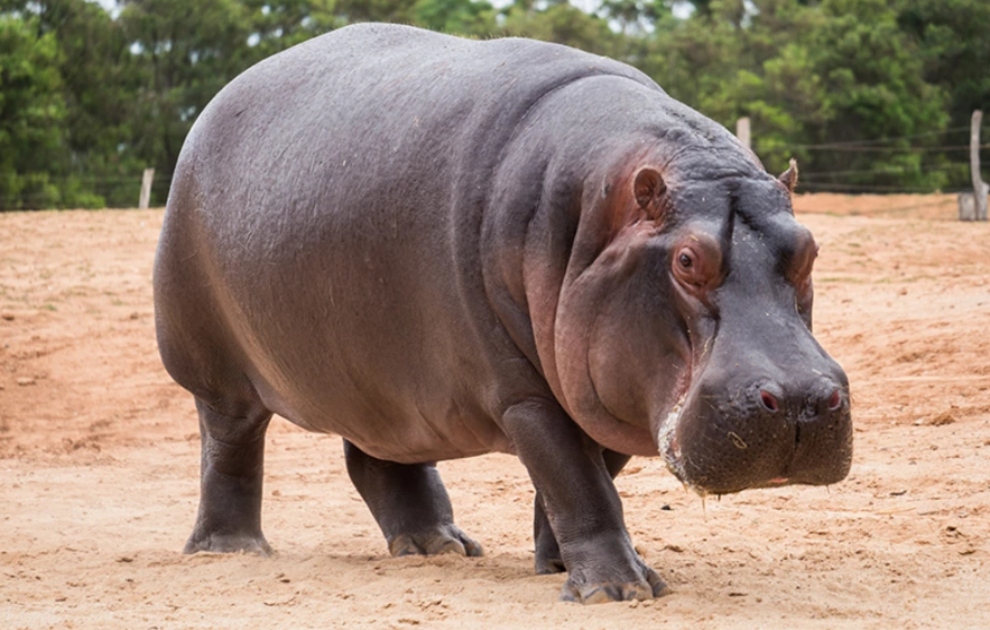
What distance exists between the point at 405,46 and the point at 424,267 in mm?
1127

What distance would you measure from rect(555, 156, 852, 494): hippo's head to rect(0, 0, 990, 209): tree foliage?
2351cm

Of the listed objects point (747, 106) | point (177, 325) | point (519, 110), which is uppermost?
point (519, 110)

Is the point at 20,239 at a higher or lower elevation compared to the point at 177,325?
lower

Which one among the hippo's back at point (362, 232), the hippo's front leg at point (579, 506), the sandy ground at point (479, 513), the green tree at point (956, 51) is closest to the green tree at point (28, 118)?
the sandy ground at point (479, 513)

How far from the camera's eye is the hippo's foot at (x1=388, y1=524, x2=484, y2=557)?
17.7 ft

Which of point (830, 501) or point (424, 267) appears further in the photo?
point (830, 501)

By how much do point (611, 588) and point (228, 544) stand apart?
221cm

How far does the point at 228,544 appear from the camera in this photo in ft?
18.9

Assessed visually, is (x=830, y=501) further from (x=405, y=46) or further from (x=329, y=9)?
(x=329, y=9)

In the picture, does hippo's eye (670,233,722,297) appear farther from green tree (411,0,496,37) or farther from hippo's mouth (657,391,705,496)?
green tree (411,0,496,37)

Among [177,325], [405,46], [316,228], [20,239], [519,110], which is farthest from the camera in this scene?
[20,239]

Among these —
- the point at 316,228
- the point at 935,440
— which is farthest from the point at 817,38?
the point at 316,228

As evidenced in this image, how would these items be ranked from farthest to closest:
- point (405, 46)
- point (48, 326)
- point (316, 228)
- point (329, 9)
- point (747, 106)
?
point (329, 9) < point (747, 106) < point (48, 326) < point (405, 46) < point (316, 228)

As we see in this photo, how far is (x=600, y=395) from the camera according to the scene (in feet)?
12.9
